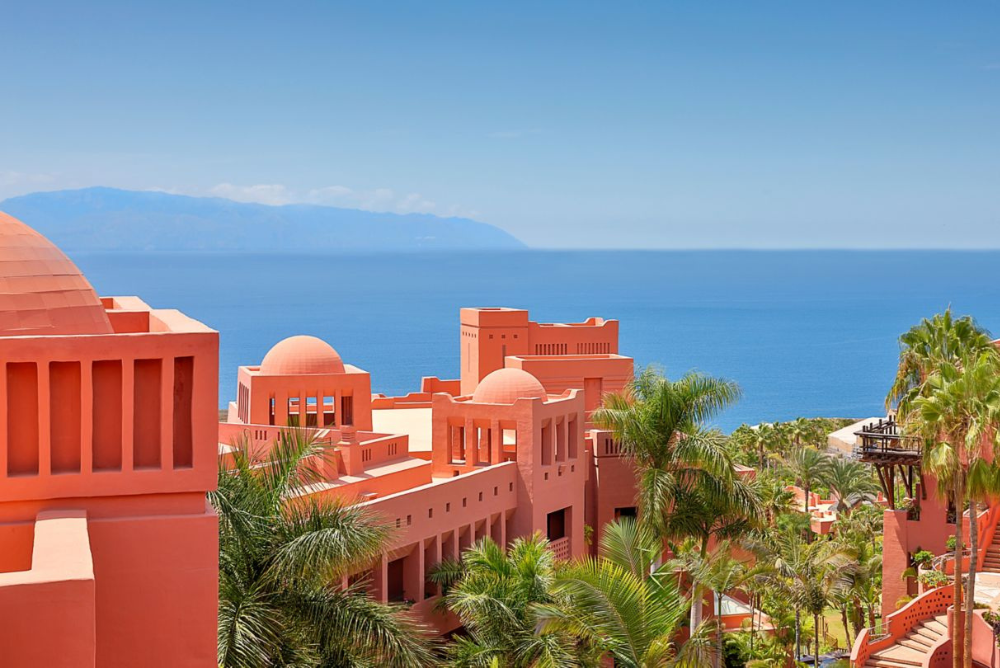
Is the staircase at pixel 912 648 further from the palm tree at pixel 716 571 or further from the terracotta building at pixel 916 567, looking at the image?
the palm tree at pixel 716 571

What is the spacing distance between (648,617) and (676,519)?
926 cm

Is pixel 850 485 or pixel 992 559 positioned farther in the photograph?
pixel 850 485

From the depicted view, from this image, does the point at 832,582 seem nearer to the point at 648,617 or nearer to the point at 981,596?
the point at 981,596

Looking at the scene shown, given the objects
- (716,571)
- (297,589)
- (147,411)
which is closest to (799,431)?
(716,571)

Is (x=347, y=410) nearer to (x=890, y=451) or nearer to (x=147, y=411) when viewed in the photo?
(x=890, y=451)

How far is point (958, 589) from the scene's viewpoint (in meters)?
21.4

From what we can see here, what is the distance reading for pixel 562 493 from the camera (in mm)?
28516

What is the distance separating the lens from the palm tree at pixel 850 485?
166 ft

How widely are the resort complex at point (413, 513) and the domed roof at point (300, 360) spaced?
57mm

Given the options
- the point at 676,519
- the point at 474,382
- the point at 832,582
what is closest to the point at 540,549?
the point at 676,519

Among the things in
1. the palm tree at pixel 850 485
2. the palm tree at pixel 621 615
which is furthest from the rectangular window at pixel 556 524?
the palm tree at pixel 850 485

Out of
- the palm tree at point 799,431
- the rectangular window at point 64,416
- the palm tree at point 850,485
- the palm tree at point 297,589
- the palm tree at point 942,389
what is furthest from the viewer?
the palm tree at point 799,431

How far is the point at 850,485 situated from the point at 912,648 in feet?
88.2

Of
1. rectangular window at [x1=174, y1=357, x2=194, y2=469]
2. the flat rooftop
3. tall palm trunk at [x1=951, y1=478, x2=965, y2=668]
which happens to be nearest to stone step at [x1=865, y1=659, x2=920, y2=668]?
tall palm trunk at [x1=951, y1=478, x2=965, y2=668]
